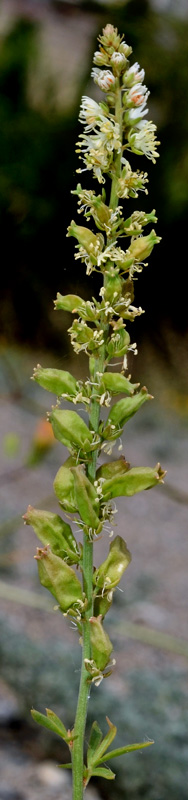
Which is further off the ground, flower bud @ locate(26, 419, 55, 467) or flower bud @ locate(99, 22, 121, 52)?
flower bud @ locate(99, 22, 121, 52)

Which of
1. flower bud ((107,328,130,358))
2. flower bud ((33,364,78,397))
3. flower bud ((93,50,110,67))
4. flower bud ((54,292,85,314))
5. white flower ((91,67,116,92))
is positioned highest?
flower bud ((93,50,110,67))

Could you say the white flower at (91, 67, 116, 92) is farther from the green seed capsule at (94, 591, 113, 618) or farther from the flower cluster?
the green seed capsule at (94, 591, 113, 618)

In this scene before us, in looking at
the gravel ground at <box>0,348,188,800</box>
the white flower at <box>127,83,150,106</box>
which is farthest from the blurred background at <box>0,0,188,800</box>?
the white flower at <box>127,83,150,106</box>

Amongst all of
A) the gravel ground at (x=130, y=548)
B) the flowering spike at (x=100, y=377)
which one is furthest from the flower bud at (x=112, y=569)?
the gravel ground at (x=130, y=548)

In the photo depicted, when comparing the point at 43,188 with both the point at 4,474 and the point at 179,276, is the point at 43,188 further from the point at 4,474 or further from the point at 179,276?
the point at 4,474

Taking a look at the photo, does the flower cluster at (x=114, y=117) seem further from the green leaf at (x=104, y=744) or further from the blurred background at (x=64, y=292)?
the blurred background at (x=64, y=292)

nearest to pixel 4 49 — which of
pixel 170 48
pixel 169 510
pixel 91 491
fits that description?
pixel 170 48
